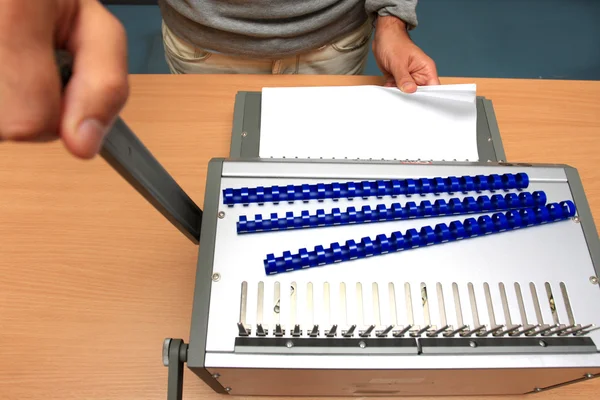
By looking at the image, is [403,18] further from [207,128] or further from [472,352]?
[472,352]

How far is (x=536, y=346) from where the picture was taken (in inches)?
16.8

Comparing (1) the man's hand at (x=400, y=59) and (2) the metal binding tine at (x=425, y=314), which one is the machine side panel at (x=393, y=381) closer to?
(2) the metal binding tine at (x=425, y=314)

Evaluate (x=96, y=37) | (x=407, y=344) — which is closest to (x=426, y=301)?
(x=407, y=344)

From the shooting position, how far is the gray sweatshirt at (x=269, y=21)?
0.70 metres

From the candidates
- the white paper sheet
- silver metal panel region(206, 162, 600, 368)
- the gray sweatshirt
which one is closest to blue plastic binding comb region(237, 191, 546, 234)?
silver metal panel region(206, 162, 600, 368)

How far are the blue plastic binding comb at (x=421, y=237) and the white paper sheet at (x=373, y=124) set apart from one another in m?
0.14

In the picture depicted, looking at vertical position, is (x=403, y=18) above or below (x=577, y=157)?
above

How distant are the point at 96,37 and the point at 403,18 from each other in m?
0.61

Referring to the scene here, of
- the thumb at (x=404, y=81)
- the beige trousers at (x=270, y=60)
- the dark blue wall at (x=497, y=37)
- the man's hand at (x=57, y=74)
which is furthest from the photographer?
the dark blue wall at (x=497, y=37)

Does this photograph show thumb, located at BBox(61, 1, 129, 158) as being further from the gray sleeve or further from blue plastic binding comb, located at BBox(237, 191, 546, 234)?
the gray sleeve

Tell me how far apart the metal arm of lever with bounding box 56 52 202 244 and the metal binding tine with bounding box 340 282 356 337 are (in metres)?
0.17

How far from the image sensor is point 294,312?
1.42 feet

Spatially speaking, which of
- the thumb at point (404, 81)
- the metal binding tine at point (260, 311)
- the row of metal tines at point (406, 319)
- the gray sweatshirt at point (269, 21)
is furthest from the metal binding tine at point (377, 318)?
the gray sweatshirt at point (269, 21)

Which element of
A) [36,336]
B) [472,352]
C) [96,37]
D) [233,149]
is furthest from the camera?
[233,149]
